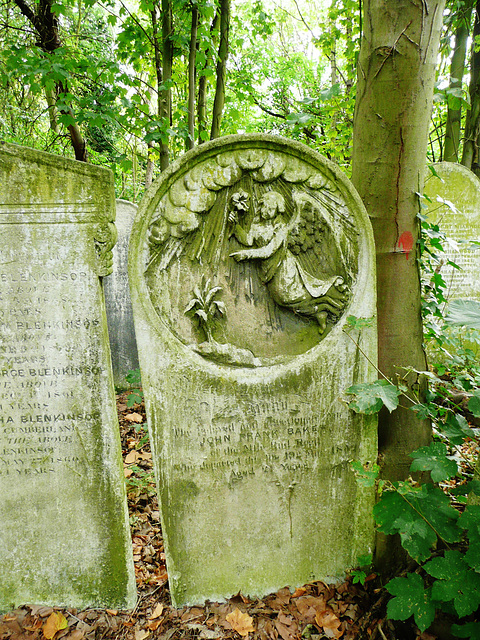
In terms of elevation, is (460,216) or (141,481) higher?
(460,216)

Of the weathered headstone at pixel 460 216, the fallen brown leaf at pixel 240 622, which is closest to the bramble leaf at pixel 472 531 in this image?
the fallen brown leaf at pixel 240 622

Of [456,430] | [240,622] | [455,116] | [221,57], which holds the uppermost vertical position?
[221,57]

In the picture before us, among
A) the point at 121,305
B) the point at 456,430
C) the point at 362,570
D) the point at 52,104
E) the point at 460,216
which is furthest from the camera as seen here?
the point at 52,104

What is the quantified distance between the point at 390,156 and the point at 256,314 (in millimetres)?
1181

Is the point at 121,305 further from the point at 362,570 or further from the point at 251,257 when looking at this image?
the point at 362,570

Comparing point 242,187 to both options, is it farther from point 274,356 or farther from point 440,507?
point 440,507

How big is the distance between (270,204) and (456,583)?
2.00 metres

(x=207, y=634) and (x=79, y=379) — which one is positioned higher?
(x=79, y=379)

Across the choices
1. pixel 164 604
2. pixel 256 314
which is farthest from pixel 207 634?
pixel 256 314

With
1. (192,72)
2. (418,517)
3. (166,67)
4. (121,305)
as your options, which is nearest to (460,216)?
(192,72)

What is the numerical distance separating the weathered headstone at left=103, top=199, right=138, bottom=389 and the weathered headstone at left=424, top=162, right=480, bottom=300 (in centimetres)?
390

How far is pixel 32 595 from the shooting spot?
2.32 metres

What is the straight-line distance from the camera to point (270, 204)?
2.29 metres

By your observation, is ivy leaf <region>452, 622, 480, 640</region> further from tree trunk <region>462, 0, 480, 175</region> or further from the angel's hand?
tree trunk <region>462, 0, 480, 175</region>
